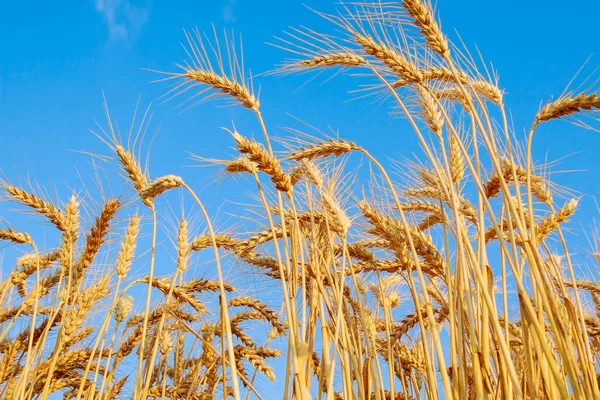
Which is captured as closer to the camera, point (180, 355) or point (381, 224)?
point (381, 224)

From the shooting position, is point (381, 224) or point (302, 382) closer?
point (302, 382)

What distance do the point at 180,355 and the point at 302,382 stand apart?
2461mm

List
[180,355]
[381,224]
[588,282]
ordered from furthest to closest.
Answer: [588,282] < [180,355] < [381,224]

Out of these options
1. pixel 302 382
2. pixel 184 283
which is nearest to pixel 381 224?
pixel 302 382

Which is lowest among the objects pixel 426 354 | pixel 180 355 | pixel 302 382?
pixel 302 382

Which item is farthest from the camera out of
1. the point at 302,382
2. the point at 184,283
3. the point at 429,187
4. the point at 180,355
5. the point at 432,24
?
the point at 180,355

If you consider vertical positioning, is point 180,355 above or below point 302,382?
above

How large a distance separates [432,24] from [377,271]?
4.17 feet

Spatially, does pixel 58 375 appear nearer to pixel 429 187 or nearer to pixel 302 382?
pixel 302 382

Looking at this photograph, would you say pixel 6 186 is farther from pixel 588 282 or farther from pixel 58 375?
pixel 588 282

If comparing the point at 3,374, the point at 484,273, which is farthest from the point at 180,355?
the point at 484,273

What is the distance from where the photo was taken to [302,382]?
6.08ft

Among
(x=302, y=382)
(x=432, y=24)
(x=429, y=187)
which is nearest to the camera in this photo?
(x=302, y=382)

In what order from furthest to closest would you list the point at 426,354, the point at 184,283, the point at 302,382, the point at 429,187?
the point at 184,283, the point at 429,187, the point at 426,354, the point at 302,382
